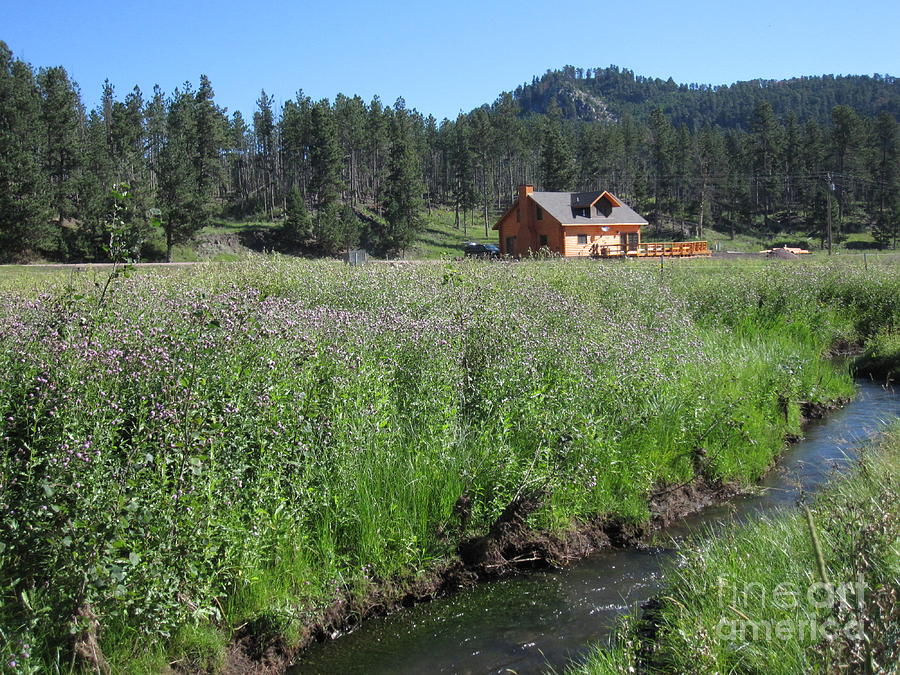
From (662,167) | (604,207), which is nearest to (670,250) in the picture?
(604,207)

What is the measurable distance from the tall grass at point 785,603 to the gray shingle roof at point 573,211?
48094mm

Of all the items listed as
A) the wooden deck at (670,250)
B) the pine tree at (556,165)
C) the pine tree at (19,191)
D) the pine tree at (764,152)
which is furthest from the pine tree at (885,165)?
the pine tree at (19,191)

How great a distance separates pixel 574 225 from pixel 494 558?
47.9 metres

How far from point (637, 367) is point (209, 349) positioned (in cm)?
592

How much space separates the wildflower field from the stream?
1.46 ft

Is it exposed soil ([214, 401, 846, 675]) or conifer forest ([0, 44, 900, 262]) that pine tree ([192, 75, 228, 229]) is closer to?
conifer forest ([0, 44, 900, 262])

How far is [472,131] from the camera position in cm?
9312

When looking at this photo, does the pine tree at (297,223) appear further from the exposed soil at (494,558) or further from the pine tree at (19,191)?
the exposed soil at (494,558)

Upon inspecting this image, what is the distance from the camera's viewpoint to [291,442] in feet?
21.4

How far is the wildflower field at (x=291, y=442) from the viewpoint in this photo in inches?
191

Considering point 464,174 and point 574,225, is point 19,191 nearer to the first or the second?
point 574,225

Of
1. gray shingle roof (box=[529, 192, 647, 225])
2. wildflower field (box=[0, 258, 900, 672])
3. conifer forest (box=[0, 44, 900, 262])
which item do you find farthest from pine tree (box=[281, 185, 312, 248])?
wildflower field (box=[0, 258, 900, 672])

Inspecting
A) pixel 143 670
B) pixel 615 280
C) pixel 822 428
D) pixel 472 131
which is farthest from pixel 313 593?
pixel 472 131

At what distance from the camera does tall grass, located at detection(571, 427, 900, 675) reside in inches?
109
